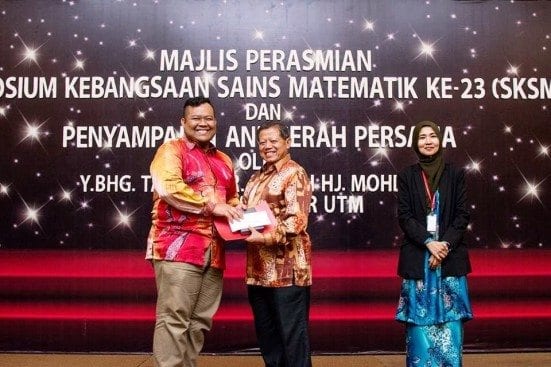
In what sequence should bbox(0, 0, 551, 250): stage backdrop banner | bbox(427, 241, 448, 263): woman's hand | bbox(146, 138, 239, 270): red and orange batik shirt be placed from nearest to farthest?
bbox(146, 138, 239, 270): red and orange batik shirt
bbox(427, 241, 448, 263): woman's hand
bbox(0, 0, 551, 250): stage backdrop banner

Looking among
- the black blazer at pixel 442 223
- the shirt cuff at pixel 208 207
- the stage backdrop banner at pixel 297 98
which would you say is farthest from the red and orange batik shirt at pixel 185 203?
the stage backdrop banner at pixel 297 98

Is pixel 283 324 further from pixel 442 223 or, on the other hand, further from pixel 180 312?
pixel 442 223

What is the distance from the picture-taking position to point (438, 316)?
2400 mm

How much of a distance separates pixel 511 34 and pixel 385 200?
1356 mm

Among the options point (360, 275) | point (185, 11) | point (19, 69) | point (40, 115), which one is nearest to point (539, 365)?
point (360, 275)

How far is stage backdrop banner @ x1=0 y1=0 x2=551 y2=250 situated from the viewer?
3.39 m

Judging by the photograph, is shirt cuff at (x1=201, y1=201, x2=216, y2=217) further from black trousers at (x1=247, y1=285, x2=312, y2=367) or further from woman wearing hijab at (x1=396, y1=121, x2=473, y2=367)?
woman wearing hijab at (x1=396, y1=121, x2=473, y2=367)

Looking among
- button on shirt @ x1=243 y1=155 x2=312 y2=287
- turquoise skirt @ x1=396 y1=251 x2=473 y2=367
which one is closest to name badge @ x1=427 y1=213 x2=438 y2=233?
turquoise skirt @ x1=396 y1=251 x2=473 y2=367

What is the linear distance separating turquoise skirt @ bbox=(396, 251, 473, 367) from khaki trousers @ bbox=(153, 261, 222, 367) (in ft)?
3.06

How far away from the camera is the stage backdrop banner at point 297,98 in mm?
3395

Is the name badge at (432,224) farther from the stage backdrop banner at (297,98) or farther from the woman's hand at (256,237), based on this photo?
the stage backdrop banner at (297,98)

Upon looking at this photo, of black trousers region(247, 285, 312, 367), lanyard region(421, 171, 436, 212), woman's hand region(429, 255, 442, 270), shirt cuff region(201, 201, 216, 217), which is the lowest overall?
black trousers region(247, 285, 312, 367)

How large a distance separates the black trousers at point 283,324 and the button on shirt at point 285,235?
6 cm

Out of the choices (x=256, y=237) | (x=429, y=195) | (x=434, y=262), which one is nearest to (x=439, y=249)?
(x=434, y=262)
